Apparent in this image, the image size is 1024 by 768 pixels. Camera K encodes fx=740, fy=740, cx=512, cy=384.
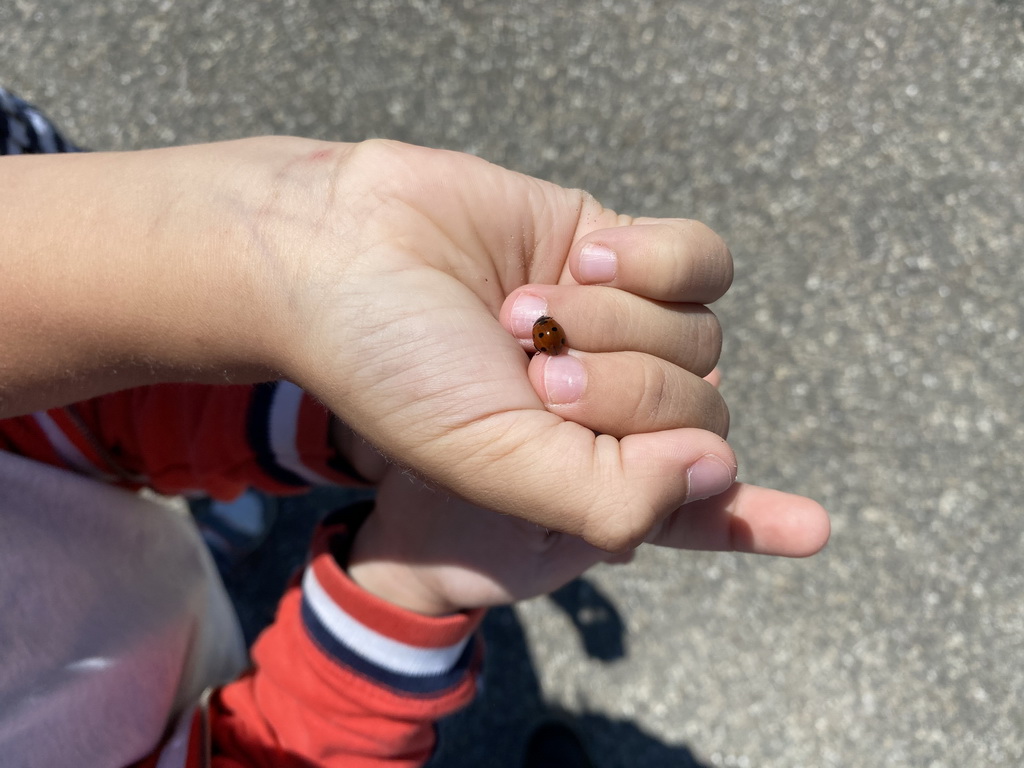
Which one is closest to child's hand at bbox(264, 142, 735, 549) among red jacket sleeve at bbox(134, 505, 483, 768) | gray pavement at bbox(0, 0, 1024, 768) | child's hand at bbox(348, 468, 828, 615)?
child's hand at bbox(348, 468, 828, 615)

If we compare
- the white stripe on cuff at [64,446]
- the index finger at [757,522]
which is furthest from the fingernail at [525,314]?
the white stripe on cuff at [64,446]

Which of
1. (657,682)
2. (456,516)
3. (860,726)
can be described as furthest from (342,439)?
(860,726)

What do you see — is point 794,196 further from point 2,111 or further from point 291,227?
point 2,111

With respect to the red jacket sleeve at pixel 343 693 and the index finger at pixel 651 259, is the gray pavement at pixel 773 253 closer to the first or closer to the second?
the red jacket sleeve at pixel 343 693

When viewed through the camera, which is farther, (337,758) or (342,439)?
(342,439)

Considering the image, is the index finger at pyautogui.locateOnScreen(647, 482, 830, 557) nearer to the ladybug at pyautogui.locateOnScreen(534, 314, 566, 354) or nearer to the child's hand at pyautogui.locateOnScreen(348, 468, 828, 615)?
the child's hand at pyautogui.locateOnScreen(348, 468, 828, 615)
